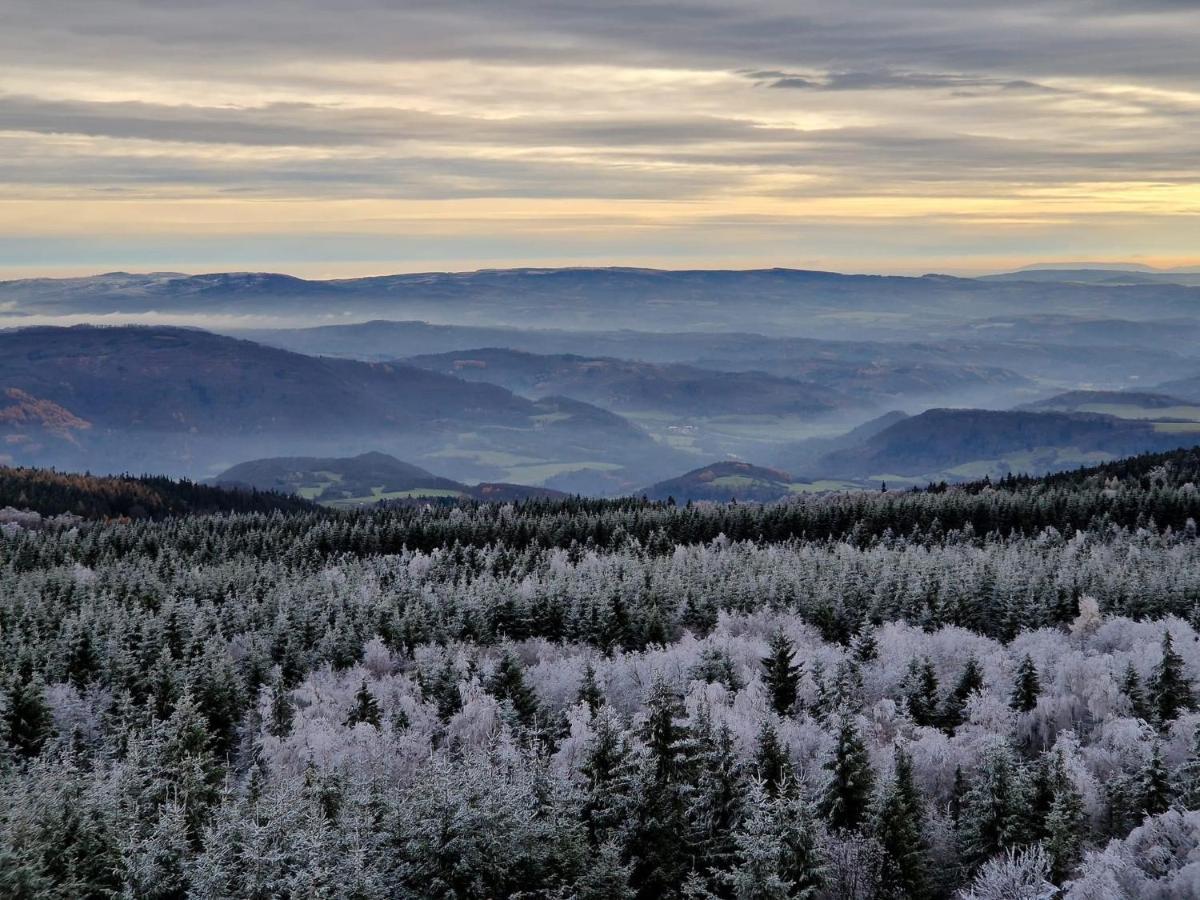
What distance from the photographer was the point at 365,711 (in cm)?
8544

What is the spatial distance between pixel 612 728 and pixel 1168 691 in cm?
3537

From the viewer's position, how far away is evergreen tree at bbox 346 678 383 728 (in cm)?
8469

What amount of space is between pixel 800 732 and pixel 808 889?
26312 millimetres

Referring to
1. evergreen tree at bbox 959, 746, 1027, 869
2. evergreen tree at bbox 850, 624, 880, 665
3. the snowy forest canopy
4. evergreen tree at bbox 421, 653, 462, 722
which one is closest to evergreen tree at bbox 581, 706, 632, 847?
the snowy forest canopy

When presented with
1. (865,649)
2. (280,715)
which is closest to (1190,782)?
(865,649)

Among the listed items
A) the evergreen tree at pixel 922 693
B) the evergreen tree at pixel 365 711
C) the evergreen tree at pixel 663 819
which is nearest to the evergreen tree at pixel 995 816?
the evergreen tree at pixel 663 819

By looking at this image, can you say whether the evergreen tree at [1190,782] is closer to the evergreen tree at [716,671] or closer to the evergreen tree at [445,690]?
the evergreen tree at [716,671]

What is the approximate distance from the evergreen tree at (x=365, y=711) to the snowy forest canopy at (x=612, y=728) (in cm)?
37

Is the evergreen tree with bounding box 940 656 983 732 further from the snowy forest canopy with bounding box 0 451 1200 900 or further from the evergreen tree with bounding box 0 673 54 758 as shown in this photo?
the evergreen tree with bounding box 0 673 54 758

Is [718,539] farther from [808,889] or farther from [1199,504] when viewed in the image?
[808,889]

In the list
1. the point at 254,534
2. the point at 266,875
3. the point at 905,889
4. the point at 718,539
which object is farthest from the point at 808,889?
the point at 254,534

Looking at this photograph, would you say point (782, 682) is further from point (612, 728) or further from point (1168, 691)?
point (612, 728)

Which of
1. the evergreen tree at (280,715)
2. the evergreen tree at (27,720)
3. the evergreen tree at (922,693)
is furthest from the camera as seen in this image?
the evergreen tree at (280,715)

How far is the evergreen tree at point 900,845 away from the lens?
176 ft
